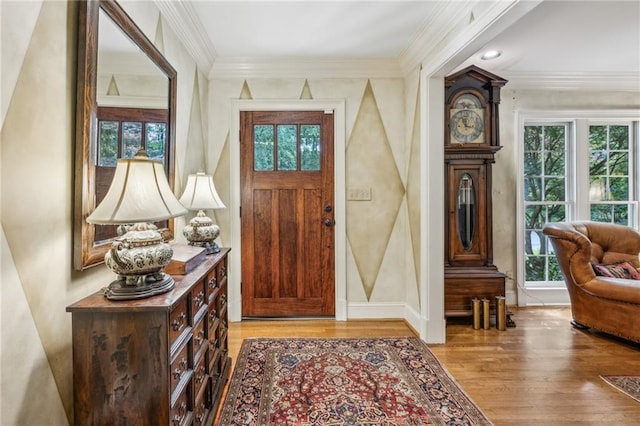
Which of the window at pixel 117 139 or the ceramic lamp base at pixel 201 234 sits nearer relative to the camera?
the window at pixel 117 139

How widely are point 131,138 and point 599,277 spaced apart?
3.64m

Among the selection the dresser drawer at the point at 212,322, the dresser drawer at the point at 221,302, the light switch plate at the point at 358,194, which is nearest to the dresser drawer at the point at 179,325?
the dresser drawer at the point at 212,322

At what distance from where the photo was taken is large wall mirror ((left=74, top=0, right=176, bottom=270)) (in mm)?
1172

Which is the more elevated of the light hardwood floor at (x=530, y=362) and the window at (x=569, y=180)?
the window at (x=569, y=180)

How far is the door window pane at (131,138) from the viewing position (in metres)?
1.44

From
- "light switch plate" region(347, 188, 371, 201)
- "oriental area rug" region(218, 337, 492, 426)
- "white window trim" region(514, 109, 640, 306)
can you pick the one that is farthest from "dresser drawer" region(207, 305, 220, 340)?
"white window trim" region(514, 109, 640, 306)

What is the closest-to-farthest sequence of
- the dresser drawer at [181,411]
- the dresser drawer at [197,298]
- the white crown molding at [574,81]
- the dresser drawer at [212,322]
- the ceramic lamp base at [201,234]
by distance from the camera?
the dresser drawer at [181,411] < the dresser drawer at [197,298] < the dresser drawer at [212,322] < the ceramic lamp base at [201,234] < the white crown molding at [574,81]

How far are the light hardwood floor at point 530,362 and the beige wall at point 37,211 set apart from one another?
143 cm

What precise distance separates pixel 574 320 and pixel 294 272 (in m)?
2.61

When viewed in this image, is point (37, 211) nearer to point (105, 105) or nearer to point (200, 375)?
point (105, 105)

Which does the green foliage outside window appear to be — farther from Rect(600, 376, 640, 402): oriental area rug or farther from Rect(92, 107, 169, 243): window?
Rect(92, 107, 169, 243): window

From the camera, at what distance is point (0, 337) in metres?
0.88

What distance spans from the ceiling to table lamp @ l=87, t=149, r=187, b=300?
4.90ft

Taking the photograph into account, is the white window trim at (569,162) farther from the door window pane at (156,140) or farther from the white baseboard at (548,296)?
the door window pane at (156,140)
